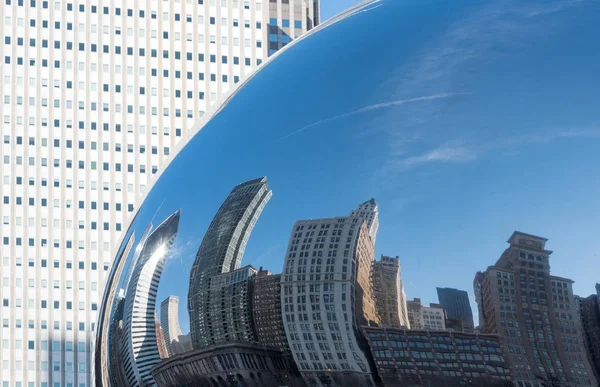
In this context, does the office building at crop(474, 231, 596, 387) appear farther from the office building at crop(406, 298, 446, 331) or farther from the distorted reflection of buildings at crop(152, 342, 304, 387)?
the distorted reflection of buildings at crop(152, 342, 304, 387)

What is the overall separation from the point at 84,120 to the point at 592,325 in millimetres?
88729

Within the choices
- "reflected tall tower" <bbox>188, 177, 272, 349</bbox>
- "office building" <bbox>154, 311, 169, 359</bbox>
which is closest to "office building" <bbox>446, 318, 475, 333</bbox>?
"reflected tall tower" <bbox>188, 177, 272, 349</bbox>

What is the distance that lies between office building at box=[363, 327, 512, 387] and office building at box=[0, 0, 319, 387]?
80.8 meters

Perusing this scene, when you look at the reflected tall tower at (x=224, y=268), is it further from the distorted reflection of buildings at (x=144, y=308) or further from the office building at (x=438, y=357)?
the office building at (x=438, y=357)

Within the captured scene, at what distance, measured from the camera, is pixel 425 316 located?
605 cm

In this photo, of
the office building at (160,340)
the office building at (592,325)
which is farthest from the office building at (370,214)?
the office building at (160,340)

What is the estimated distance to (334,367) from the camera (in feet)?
20.7

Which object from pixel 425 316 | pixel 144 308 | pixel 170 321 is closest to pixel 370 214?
pixel 425 316

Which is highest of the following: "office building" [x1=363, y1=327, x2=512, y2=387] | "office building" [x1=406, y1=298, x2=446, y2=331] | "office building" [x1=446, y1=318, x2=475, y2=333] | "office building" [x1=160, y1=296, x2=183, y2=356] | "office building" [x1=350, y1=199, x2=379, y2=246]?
"office building" [x1=350, y1=199, x2=379, y2=246]

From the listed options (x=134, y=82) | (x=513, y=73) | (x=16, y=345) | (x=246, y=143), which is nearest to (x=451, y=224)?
(x=513, y=73)

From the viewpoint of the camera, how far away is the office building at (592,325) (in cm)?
579

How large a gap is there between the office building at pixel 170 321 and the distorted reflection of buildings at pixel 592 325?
2.24m

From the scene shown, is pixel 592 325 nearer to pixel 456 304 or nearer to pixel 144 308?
pixel 456 304

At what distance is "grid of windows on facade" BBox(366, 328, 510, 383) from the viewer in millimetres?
5961
